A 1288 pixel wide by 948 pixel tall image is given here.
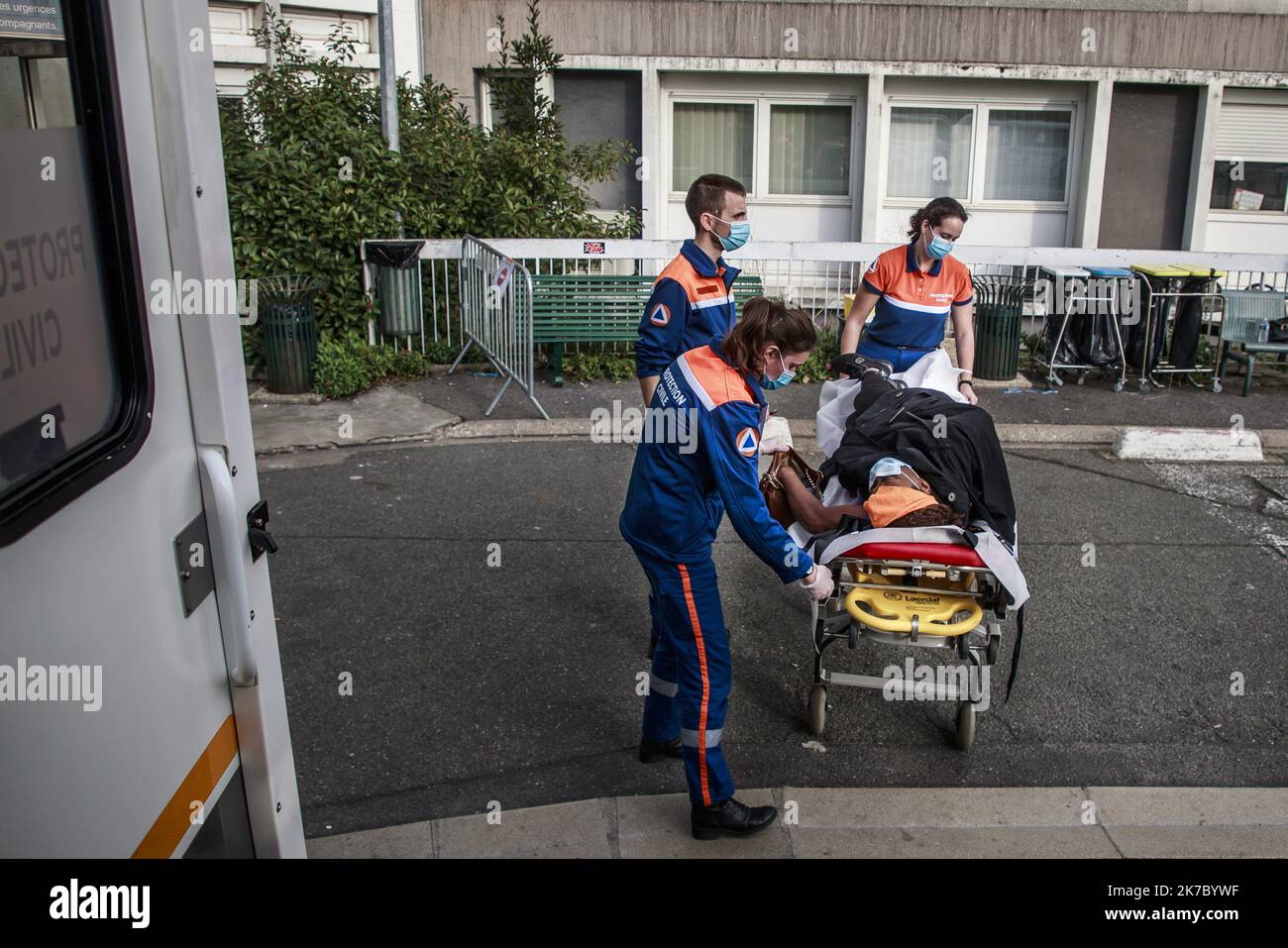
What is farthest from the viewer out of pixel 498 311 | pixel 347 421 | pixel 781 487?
pixel 498 311

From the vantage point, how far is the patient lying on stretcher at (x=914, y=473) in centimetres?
457

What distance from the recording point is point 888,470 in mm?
4652

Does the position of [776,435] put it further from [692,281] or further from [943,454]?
[943,454]

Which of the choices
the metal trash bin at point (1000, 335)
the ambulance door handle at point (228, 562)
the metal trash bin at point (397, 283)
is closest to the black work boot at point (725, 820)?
the ambulance door handle at point (228, 562)

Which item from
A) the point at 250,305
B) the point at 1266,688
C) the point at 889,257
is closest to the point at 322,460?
the point at 250,305

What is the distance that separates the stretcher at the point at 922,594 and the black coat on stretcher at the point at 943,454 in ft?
0.53

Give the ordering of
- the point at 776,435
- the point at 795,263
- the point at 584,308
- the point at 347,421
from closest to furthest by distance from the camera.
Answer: the point at 776,435
the point at 347,421
the point at 584,308
the point at 795,263

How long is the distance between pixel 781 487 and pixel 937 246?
2067 millimetres

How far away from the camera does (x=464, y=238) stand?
34.1 ft

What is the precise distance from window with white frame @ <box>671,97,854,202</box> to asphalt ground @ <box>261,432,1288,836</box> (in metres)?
7.51

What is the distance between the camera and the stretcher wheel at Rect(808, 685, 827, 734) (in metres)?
4.89

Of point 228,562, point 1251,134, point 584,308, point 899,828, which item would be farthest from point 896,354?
point 1251,134
